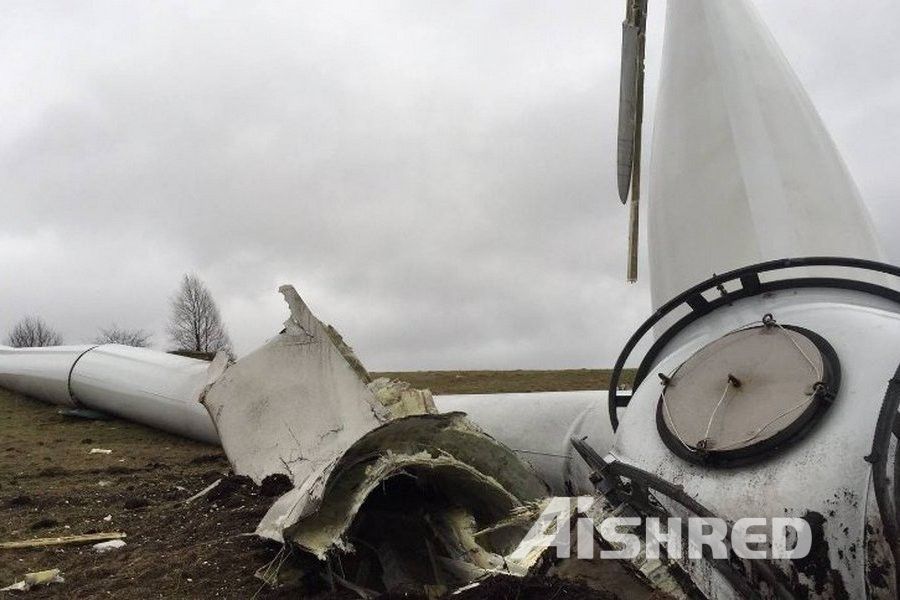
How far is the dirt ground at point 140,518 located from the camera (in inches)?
172

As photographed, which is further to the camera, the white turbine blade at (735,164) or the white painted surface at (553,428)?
the white painted surface at (553,428)

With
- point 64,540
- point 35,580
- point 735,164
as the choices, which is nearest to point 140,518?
point 64,540

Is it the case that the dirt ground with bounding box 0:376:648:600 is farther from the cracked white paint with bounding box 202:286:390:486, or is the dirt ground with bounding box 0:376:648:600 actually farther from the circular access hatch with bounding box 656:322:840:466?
the circular access hatch with bounding box 656:322:840:466

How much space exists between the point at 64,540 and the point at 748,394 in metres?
5.07

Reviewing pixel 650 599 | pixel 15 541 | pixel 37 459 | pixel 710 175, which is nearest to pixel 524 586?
pixel 650 599

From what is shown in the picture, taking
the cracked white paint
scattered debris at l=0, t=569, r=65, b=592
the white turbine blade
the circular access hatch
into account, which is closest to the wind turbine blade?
the white turbine blade

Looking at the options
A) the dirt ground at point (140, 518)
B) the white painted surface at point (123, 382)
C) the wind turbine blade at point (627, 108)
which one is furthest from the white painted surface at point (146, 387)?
the wind turbine blade at point (627, 108)

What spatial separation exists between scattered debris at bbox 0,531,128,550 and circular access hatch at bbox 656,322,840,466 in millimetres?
4371

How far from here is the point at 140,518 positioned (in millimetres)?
6590

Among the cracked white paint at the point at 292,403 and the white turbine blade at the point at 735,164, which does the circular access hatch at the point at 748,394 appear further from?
the cracked white paint at the point at 292,403

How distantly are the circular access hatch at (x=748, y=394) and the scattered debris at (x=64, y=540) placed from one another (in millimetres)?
4371

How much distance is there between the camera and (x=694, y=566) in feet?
10.6

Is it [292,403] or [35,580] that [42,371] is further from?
[35,580]

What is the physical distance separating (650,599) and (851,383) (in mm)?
1343
